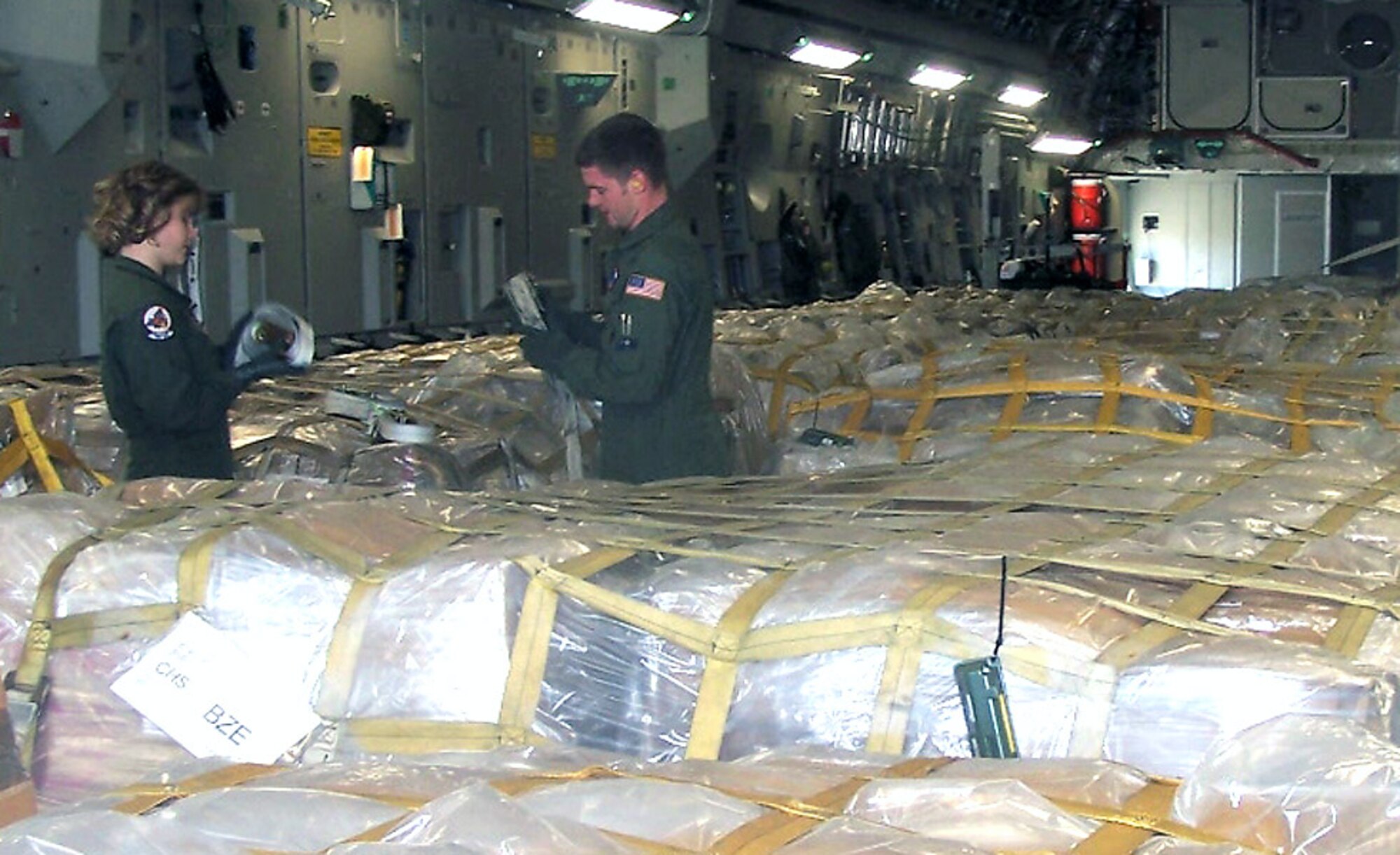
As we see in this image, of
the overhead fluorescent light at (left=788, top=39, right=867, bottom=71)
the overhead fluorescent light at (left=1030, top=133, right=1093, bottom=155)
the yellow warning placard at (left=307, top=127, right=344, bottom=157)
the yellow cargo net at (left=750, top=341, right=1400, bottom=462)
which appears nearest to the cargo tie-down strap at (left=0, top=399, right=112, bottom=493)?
the yellow cargo net at (left=750, top=341, right=1400, bottom=462)

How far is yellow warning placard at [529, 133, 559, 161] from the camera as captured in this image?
10.5 meters

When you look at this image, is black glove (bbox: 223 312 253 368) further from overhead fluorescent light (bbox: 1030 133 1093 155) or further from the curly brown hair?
overhead fluorescent light (bbox: 1030 133 1093 155)

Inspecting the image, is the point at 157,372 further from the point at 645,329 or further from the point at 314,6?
the point at 314,6

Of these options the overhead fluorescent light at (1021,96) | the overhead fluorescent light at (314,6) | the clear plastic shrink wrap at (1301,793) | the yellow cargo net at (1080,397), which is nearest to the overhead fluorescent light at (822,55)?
the overhead fluorescent light at (1021,96)

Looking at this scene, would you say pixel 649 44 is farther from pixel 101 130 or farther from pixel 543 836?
pixel 543 836

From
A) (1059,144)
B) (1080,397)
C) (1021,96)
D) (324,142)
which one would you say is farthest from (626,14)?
(1059,144)

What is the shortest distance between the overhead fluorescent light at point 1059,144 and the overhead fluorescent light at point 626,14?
29.1 ft

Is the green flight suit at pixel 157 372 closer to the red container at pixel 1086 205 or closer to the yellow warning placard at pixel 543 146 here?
the yellow warning placard at pixel 543 146

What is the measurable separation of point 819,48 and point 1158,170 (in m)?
2.66

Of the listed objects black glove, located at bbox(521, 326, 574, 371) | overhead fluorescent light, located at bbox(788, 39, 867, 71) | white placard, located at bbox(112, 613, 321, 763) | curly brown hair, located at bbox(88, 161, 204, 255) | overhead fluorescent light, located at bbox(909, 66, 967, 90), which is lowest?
white placard, located at bbox(112, 613, 321, 763)

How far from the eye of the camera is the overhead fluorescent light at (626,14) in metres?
10.3

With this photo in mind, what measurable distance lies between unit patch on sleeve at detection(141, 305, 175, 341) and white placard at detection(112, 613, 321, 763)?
144 cm

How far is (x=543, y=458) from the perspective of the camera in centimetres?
591

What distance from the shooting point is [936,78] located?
16953 millimetres
